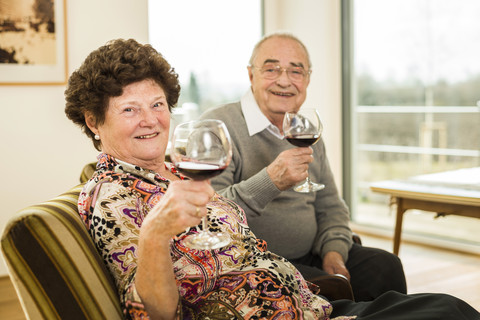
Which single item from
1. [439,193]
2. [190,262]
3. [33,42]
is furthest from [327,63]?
[190,262]

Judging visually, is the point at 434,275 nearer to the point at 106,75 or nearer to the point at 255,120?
the point at 255,120

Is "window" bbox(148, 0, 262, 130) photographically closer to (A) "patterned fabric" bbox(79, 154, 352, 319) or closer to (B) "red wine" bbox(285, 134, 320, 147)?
(B) "red wine" bbox(285, 134, 320, 147)

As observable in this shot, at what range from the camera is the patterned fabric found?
116 centimetres

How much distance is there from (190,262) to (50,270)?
0.34 metres

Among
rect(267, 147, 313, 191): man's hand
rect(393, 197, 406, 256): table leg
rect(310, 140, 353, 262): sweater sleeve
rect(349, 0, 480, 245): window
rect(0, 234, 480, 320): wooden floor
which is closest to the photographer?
rect(267, 147, 313, 191): man's hand

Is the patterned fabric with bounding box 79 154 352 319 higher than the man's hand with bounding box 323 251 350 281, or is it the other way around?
the patterned fabric with bounding box 79 154 352 319

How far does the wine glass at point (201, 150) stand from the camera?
3.37 ft

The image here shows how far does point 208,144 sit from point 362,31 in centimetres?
393

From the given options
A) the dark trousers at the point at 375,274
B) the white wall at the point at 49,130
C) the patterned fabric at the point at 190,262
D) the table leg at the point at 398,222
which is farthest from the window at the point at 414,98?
the patterned fabric at the point at 190,262

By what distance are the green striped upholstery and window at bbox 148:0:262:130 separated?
10.9 ft

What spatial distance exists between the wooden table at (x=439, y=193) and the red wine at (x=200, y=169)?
1798 millimetres

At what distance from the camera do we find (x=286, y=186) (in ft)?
6.12

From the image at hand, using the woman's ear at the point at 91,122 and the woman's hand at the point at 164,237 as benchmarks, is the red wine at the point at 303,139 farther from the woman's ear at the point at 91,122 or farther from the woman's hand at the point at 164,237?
the woman's hand at the point at 164,237

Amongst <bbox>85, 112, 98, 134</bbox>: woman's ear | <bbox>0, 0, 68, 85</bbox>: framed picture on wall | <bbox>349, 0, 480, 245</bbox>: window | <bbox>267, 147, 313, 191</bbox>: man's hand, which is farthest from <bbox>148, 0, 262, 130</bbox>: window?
<bbox>85, 112, 98, 134</bbox>: woman's ear
